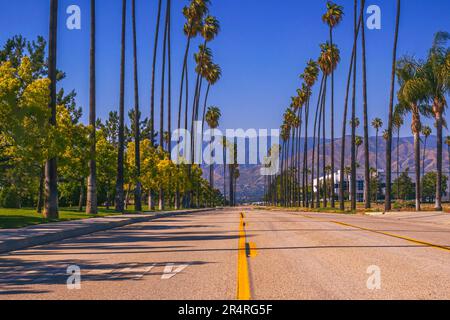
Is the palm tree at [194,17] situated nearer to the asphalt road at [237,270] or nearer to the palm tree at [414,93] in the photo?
the palm tree at [414,93]

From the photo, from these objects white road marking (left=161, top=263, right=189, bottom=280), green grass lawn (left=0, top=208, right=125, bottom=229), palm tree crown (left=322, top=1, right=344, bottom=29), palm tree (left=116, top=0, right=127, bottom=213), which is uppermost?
palm tree crown (left=322, top=1, right=344, bottom=29)

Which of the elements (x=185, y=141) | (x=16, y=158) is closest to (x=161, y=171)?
(x=185, y=141)

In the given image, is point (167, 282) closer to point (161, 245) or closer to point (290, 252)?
point (290, 252)

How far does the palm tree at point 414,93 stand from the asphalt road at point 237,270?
33.0 m

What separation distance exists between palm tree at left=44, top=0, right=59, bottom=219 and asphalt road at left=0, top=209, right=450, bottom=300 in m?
13.3

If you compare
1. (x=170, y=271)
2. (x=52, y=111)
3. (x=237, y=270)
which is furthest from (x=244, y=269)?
(x=52, y=111)

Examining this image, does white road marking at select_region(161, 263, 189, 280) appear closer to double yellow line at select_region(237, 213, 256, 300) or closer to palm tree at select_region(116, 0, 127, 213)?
double yellow line at select_region(237, 213, 256, 300)

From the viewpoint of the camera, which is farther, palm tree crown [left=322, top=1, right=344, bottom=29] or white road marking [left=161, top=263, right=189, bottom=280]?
palm tree crown [left=322, top=1, right=344, bottom=29]

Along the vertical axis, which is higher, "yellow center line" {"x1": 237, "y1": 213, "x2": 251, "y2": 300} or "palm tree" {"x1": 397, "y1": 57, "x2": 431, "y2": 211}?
"palm tree" {"x1": 397, "y1": 57, "x2": 431, "y2": 211}

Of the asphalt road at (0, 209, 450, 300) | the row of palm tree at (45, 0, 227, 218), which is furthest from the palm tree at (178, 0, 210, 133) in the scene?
the asphalt road at (0, 209, 450, 300)

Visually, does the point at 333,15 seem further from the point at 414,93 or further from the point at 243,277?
the point at 243,277

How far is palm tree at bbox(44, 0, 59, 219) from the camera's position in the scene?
30438 mm
